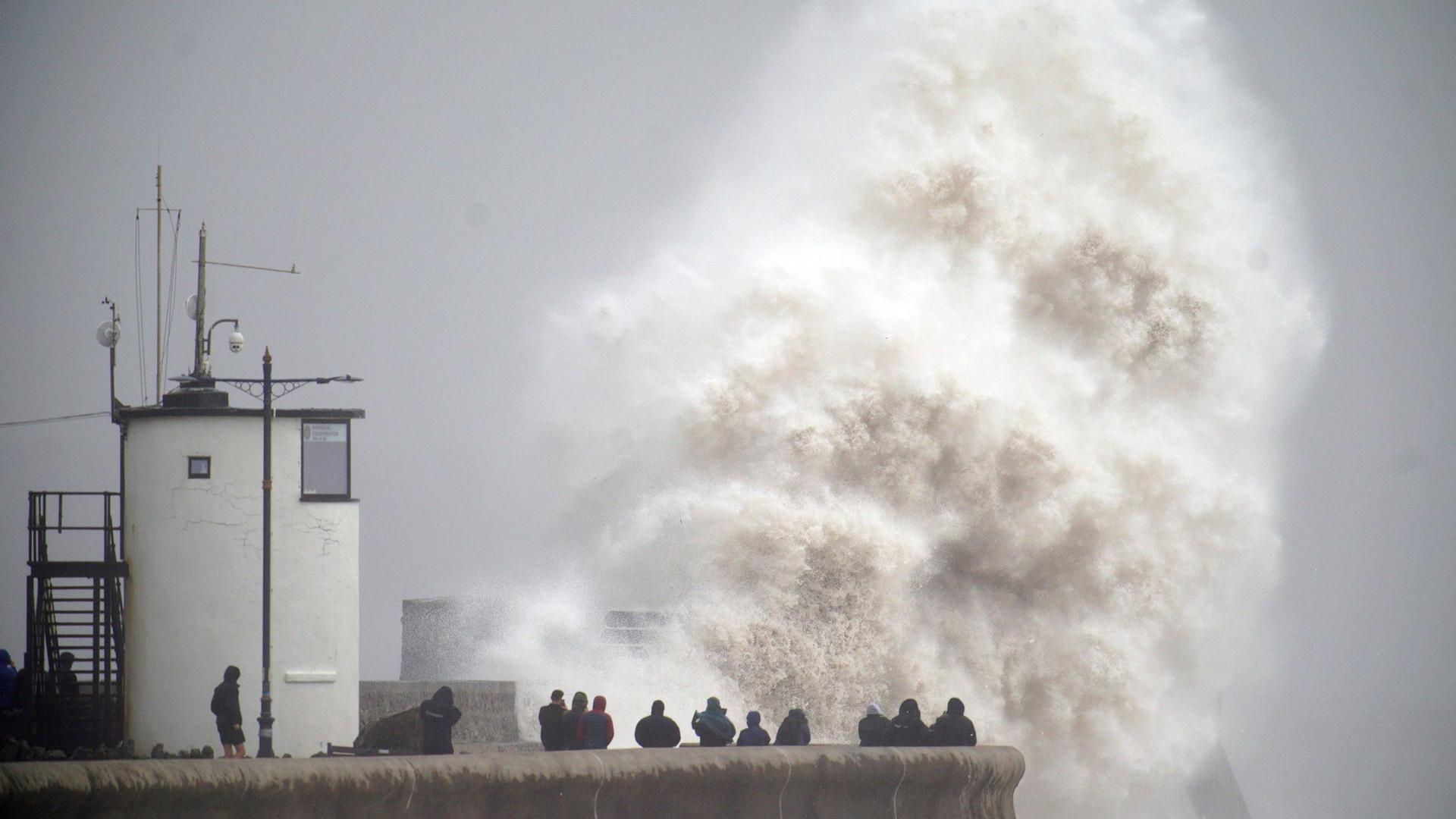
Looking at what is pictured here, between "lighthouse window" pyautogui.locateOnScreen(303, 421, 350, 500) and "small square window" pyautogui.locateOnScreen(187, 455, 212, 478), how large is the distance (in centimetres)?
87

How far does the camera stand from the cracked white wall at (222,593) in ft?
50.4

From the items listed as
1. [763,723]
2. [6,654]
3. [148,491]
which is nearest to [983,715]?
[763,723]

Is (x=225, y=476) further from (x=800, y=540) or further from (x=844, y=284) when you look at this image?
(x=844, y=284)

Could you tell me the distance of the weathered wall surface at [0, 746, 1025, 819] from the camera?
777 cm

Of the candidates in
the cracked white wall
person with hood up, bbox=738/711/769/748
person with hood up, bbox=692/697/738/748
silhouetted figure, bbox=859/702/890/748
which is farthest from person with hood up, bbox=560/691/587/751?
the cracked white wall

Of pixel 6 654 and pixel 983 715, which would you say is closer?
pixel 6 654

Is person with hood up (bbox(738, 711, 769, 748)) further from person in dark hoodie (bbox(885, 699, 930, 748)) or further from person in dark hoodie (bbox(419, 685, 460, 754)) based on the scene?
person in dark hoodie (bbox(419, 685, 460, 754))

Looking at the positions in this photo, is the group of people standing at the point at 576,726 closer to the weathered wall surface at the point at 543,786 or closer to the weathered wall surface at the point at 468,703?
the weathered wall surface at the point at 543,786

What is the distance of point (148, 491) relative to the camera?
15.6 meters

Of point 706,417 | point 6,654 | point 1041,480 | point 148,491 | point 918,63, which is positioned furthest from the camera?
point 918,63

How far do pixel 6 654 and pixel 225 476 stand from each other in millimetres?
2857

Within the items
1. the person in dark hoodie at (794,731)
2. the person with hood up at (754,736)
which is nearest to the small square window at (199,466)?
the person with hood up at (754,736)

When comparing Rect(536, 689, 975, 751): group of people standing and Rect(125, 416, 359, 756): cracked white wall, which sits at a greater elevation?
Rect(125, 416, 359, 756): cracked white wall

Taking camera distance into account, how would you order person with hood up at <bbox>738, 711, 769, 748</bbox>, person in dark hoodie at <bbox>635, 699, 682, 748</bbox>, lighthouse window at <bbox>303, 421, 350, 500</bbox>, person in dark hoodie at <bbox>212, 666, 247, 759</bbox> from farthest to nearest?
lighthouse window at <bbox>303, 421, 350, 500</bbox> < person in dark hoodie at <bbox>212, 666, 247, 759</bbox> < person with hood up at <bbox>738, 711, 769, 748</bbox> < person in dark hoodie at <bbox>635, 699, 682, 748</bbox>
